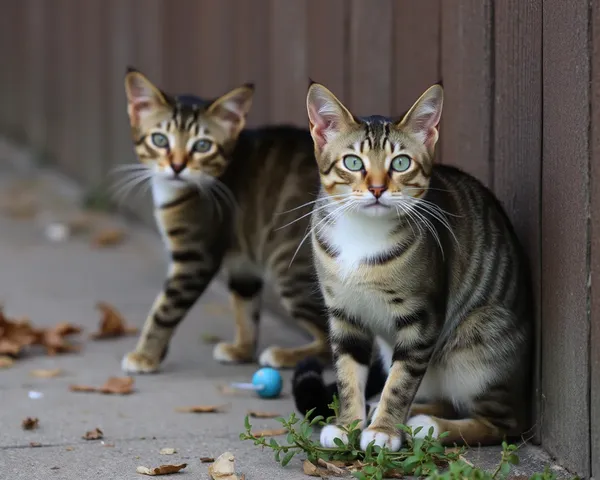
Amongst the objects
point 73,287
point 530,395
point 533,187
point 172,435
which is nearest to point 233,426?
point 172,435

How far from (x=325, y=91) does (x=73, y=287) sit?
379cm

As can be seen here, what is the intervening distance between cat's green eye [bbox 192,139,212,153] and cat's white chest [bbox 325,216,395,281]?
140 cm

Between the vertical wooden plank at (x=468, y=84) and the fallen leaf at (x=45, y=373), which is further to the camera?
the fallen leaf at (x=45, y=373)

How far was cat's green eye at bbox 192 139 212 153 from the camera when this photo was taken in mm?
4941

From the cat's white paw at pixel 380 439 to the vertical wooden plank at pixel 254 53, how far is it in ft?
10.7

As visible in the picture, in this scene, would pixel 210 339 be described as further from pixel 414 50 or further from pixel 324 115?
pixel 324 115

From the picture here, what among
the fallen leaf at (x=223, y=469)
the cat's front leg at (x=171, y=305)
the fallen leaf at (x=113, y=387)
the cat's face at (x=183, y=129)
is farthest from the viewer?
the cat's front leg at (x=171, y=305)

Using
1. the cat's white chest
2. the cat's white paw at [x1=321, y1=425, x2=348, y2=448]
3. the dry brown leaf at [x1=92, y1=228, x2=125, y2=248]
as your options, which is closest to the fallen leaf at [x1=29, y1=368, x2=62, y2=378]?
the cat's white paw at [x1=321, y1=425, x2=348, y2=448]

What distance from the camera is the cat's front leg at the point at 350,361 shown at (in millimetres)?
3818

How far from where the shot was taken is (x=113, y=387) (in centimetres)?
473

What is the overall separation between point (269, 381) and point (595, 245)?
1762 millimetres

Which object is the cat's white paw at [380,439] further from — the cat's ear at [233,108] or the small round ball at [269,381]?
the cat's ear at [233,108]

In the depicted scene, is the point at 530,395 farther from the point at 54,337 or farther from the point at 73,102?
the point at 73,102

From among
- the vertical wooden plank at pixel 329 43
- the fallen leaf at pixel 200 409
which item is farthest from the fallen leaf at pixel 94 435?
the vertical wooden plank at pixel 329 43
